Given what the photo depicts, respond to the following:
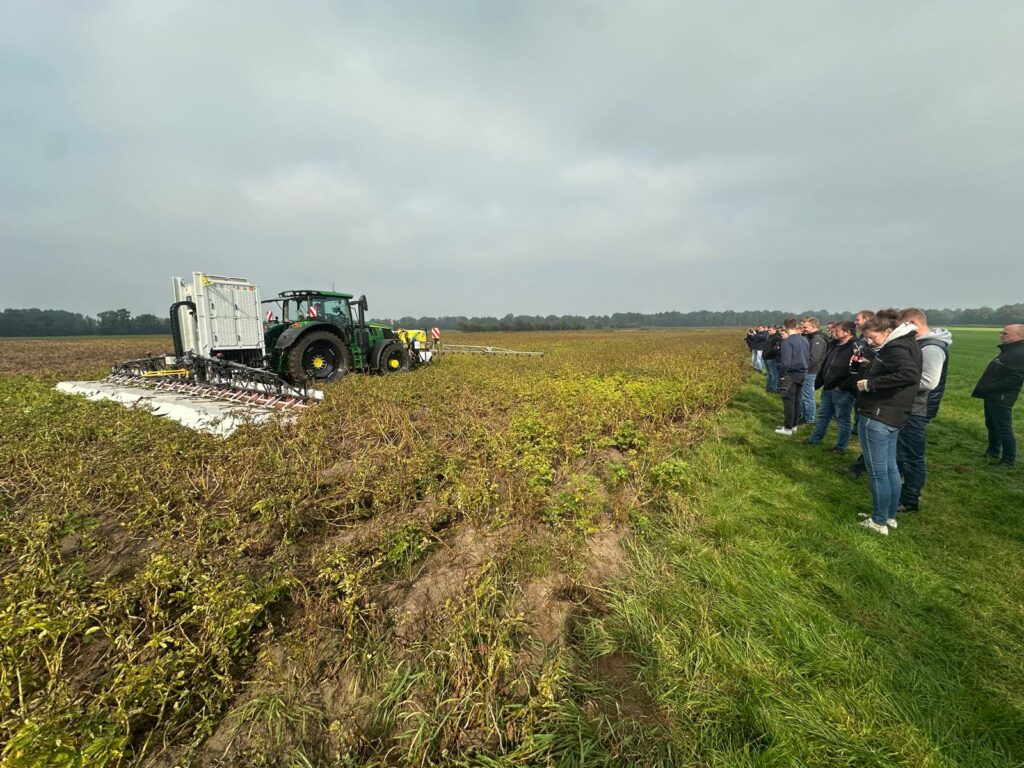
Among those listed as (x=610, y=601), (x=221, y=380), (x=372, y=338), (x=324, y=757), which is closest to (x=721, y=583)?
(x=610, y=601)

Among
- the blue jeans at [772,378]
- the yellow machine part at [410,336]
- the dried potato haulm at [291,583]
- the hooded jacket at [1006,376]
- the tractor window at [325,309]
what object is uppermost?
the tractor window at [325,309]

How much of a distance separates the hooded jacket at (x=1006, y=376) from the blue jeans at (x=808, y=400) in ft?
6.40

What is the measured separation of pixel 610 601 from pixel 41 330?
111 metres

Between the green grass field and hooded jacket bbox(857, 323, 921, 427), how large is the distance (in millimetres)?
1041

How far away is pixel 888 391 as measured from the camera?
3576mm

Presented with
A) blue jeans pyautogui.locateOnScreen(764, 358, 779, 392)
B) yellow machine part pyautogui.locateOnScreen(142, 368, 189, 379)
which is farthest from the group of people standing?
yellow machine part pyautogui.locateOnScreen(142, 368, 189, 379)

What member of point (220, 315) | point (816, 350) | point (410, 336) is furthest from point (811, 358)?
point (410, 336)

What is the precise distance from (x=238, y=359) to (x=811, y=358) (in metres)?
11.1

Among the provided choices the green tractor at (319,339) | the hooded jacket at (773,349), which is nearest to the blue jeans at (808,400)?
the hooded jacket at (773,349)

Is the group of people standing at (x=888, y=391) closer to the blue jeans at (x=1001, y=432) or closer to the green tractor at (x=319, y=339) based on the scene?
the blue jeans at (x=1001, y=432)

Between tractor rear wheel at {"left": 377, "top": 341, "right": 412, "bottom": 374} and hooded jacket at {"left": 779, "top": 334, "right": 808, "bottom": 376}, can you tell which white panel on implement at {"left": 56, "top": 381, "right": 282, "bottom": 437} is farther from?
hooded jacket at {"left": 779, "top": 334, "right": 808, "bottom": 376}

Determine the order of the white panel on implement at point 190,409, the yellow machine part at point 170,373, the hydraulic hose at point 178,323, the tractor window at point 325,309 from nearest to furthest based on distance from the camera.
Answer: the white panel on implement at point 190,409, the yellow machine part at point 170,373, the hydraulic hose at point 178,323, the tractor window at point 325,309

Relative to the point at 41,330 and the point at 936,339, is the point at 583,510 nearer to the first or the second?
the point at 936,339

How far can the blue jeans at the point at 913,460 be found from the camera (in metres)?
3.96
